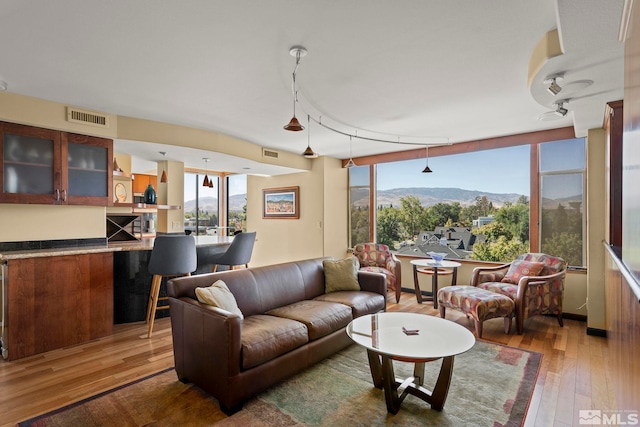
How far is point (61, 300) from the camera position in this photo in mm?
3320

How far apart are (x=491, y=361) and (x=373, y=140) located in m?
3.29

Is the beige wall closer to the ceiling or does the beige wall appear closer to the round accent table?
the ceiling

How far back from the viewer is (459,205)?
5.39 metres

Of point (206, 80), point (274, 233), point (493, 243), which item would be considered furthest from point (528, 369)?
point (274, 233)

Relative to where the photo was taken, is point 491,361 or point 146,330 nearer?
point 491,361

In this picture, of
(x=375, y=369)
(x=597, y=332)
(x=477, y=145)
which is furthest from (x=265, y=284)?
(x=477, y=145)

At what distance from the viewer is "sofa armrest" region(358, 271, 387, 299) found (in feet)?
12.6

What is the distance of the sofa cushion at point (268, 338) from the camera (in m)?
2.25

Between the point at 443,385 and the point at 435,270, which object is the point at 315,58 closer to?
the point at 443,385

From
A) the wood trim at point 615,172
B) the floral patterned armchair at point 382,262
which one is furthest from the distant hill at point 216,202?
the wood trim at point 615,172

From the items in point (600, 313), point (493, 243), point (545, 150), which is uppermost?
point (545, 150)

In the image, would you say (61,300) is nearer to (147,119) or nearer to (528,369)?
(147,119)

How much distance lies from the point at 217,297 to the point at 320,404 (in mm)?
1076

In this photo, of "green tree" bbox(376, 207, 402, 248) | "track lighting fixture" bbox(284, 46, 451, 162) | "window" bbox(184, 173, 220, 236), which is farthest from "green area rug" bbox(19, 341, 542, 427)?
"window" bbox(184, 173, 220, 236)
